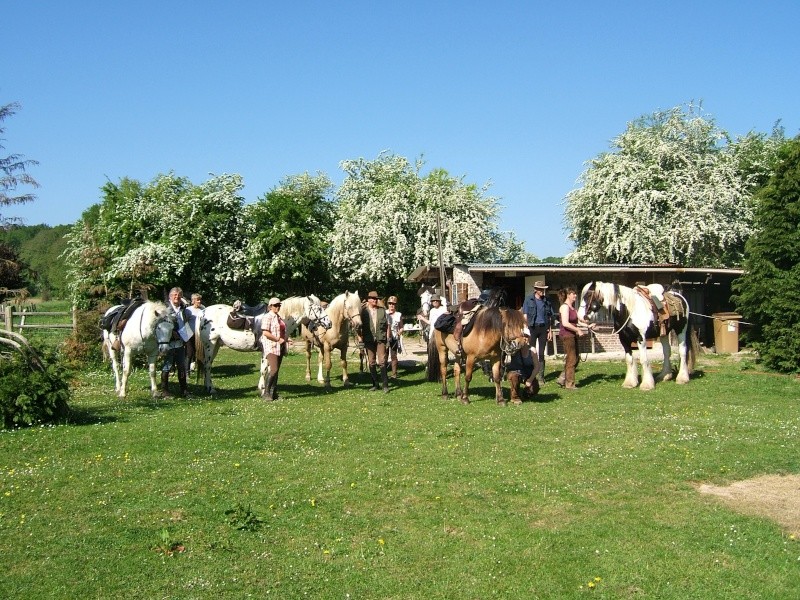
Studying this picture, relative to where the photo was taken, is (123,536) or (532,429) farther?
(532,429)

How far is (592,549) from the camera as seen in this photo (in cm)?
621

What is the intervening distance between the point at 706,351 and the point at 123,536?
2089 centimetres

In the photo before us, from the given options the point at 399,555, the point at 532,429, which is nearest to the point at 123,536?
the point at 399,555

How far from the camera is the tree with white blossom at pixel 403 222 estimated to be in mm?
33781

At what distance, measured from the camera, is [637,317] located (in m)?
15.3

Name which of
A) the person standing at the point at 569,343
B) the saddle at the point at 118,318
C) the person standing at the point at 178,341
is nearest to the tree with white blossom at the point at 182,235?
the saddle at the point at 118,318

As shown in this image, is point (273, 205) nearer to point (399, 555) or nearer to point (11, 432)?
point (11, 432)

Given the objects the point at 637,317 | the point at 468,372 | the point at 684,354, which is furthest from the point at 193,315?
the point at 684,354

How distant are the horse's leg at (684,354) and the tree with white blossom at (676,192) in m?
16.9

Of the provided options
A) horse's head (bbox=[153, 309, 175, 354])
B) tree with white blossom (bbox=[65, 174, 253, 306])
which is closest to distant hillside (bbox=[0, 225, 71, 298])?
tree with white blossom (bbox=[65, 174, 253, 306])

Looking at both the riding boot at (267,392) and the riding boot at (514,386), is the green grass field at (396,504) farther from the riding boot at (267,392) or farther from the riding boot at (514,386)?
the riding boot at (267,392)

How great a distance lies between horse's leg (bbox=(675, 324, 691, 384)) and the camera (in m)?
15.8

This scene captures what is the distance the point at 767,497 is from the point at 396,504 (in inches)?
148

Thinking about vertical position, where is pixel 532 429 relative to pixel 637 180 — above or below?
below
